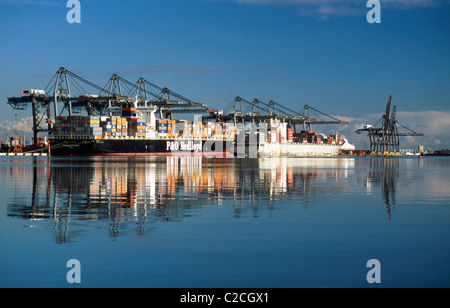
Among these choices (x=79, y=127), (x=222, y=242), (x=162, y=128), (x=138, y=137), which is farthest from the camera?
(x=162, y=128)

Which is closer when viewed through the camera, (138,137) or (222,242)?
(222,242)

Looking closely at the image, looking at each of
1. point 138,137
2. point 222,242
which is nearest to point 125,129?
point 138,137

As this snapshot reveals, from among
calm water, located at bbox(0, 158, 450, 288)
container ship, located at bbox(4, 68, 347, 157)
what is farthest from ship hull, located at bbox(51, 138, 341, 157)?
calm water, located at bbox(0, 158, 450, 288)

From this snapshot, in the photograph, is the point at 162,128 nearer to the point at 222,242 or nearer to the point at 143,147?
the point at 143,147

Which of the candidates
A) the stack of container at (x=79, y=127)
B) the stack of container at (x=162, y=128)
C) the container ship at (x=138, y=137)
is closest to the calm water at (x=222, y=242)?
the container ship at (x=138, y=137)

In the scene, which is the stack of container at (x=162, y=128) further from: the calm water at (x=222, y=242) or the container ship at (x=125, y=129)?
the calm water at (x=222, y=242)

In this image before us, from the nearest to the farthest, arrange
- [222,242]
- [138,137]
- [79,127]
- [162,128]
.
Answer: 1. [222,242]
2. [79,127]
3. [138,137]
4. [162,128]

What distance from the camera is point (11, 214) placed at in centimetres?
1480

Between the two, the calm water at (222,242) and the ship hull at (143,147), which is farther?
the ship hull at (143,147)

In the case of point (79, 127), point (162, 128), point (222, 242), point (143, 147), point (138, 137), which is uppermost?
point (162, 128)

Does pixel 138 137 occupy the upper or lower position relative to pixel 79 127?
lower
